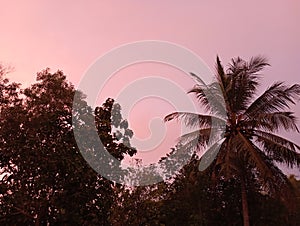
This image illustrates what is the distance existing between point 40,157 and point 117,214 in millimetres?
4037

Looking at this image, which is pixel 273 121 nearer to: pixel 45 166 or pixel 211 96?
pixel 211 96

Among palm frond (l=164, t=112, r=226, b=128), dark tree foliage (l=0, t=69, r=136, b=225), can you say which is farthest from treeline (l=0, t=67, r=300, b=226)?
palm frond (l=164, t=112, r=226, b=128)

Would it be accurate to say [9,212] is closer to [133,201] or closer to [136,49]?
[133,201]

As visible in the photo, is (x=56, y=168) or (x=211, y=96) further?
(x=211, y=96)

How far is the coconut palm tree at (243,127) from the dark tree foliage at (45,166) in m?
3.84

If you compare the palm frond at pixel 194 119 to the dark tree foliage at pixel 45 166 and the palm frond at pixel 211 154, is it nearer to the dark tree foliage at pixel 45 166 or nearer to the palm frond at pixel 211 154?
the palm frond at pixel 211 154

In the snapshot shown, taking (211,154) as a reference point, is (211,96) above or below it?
above

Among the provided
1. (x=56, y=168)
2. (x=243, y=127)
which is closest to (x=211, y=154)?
(x=243, y=127)

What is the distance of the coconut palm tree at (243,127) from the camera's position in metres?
15.0

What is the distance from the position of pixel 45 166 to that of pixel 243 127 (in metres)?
7.52

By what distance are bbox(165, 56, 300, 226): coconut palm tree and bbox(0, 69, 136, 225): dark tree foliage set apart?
12.6 ft

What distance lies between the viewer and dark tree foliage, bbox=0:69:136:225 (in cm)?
1569

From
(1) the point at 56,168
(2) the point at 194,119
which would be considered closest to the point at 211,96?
(2) the point at 194,119

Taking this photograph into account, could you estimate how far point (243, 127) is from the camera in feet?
53.1
